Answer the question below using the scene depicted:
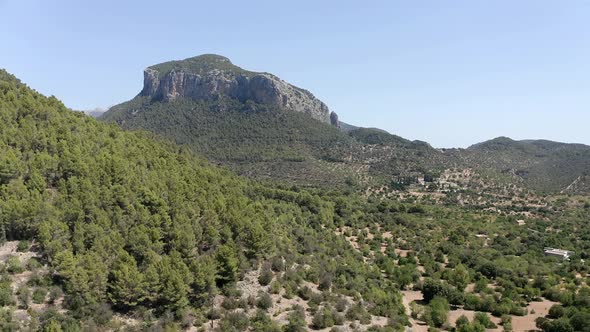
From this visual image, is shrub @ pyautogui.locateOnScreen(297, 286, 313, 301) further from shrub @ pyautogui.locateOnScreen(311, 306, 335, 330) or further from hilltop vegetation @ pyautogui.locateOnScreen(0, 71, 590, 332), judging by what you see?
shrub @ pyautogui.locateOnScreen(311, 306, 335, 330)

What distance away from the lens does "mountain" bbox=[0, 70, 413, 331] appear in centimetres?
3052

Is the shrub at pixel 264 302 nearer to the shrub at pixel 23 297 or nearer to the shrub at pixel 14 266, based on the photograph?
the shrub at pixel 23 297

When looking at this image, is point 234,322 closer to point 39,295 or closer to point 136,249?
point 136,249

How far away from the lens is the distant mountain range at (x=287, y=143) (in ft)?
416

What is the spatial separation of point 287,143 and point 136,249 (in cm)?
11001

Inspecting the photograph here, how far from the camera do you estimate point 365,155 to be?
143500mm

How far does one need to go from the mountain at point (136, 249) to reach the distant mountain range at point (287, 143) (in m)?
65.8

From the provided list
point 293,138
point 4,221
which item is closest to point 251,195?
point 4,221

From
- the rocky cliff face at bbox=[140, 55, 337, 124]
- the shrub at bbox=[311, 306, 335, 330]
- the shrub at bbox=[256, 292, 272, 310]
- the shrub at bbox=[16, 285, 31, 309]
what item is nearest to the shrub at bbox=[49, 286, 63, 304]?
the shrub at bbox=[16, 285, 31, 309]

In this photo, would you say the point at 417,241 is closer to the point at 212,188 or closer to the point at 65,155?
the point at 212,188

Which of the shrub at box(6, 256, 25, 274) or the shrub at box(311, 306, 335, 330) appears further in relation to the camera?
the shrub at box(311, 306, 335, 330)

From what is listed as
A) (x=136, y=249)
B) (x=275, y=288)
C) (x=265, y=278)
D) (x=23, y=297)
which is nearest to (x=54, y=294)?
(x=23, y=297)

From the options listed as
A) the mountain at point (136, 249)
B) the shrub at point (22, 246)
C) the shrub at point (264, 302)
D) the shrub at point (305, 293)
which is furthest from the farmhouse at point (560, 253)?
the shrub at point (22, 246)

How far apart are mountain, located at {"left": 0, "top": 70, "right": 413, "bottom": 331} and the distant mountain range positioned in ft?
216
